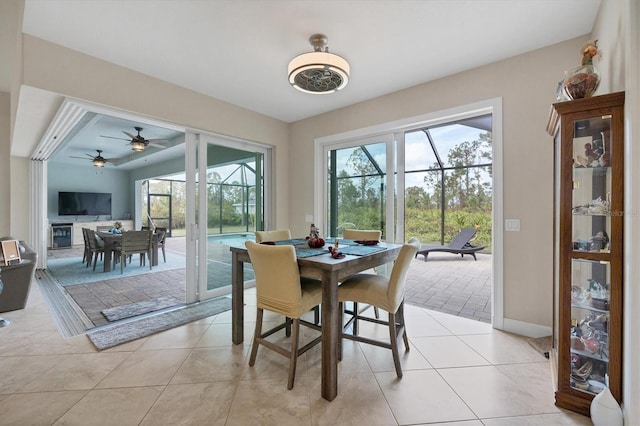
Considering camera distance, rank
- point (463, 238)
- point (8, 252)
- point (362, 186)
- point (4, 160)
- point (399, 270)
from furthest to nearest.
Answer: point (463, 238) → point (4, 160) → point (362, 186) → point (8, 252) → point (399, 270)

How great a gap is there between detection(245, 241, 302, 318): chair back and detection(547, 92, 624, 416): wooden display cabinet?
166 centimetres

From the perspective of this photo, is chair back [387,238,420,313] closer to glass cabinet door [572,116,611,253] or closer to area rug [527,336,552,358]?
glass cabinet door [572,116,611,253]

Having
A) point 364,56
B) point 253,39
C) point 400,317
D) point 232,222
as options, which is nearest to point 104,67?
point 253,39

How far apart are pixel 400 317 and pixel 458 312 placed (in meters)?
1.32

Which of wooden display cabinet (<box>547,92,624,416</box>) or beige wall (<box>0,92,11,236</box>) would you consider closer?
wooden display cabinet (<box>547,92,624,416</box>)

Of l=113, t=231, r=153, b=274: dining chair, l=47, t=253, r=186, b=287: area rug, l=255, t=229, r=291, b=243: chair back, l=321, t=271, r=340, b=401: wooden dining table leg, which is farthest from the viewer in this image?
l=113, t=231, r=153, b=274: dining chair

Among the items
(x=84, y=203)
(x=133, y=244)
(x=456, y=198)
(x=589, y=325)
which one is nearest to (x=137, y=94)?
(x=133, y=244)

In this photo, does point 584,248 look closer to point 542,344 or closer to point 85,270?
point 542,344

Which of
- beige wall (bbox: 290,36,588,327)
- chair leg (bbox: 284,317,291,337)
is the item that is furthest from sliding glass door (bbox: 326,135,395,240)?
chair leg (bbox: 284,317,291,337)

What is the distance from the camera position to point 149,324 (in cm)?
276

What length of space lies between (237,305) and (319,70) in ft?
6.82

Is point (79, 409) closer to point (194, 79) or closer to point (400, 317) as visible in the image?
point (400, 317)

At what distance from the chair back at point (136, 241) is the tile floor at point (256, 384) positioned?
8.14 ft

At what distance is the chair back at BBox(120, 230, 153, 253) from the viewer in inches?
193
